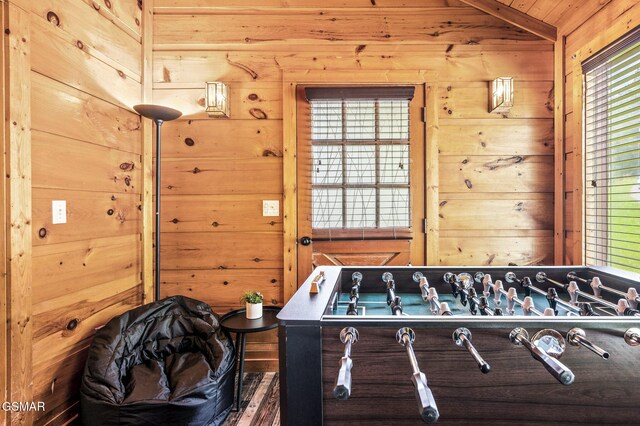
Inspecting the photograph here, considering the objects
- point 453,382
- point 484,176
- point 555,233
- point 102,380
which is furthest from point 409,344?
point 555,233

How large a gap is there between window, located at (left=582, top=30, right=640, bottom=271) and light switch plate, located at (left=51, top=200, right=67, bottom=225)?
3234 mm

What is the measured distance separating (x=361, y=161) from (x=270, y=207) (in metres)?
0.80

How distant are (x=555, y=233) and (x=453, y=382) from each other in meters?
2.20

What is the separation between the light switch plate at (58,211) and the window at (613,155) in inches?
127

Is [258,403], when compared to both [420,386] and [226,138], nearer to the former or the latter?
[420,386]

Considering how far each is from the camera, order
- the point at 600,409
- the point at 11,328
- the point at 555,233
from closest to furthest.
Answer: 1. the point at 600,409
2. the point at 11,328
3. the point at 555,233

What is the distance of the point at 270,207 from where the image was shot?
262cm

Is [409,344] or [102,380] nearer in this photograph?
[409,344]

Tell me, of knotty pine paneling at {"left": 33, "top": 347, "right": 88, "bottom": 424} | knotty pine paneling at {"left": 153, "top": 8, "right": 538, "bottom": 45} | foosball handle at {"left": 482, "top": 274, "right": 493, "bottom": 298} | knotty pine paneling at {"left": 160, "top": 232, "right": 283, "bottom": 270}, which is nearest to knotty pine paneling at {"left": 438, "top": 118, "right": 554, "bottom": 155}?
knotty pine paneling at {"left": 153, "top": 8, "right": 538, "bottom": 45}

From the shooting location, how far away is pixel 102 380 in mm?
1727

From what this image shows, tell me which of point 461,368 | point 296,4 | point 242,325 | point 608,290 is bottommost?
point 242,325

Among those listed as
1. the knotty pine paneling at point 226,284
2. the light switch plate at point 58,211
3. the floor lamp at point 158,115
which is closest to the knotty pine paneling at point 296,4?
the floor lamp at point 158,115

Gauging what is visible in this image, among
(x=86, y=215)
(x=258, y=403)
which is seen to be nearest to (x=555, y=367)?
(x=258, y=403)

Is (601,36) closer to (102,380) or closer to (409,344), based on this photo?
(409,344)
